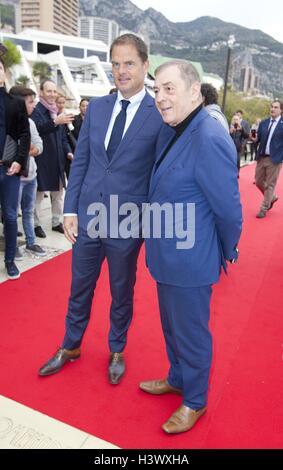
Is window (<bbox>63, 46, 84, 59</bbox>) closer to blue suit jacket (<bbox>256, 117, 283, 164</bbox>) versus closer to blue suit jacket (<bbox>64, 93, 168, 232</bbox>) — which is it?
blue suit jacket (<bbox>256, 117, 283, 164</bbox>)

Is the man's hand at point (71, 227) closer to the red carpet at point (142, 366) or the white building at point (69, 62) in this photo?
the red carpet at point (142, 366)

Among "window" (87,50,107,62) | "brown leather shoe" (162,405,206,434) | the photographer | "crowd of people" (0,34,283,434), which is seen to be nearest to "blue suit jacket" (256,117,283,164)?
the photographer

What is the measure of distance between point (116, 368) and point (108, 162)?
1.26 m

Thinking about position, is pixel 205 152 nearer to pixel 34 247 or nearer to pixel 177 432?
pixel 177 432

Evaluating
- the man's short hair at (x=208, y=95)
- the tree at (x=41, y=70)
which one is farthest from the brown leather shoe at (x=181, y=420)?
the tree at (x=41, y=70)

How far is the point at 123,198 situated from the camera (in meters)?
2.11

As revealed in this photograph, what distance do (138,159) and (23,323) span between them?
1641 millimetres

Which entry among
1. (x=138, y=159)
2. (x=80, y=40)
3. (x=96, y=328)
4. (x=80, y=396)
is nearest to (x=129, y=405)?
(x=80, y=396)

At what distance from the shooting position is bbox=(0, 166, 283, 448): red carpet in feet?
6.64

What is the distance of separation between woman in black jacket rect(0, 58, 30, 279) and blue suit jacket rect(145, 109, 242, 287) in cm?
193

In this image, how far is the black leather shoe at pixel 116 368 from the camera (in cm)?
236

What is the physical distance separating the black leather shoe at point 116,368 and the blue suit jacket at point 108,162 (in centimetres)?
88

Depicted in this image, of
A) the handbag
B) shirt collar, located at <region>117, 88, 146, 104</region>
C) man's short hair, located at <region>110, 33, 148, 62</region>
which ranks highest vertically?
man's short hair, located at <region>110, 33, 148, 62</region>

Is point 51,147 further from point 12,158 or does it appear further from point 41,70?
point 41,70
